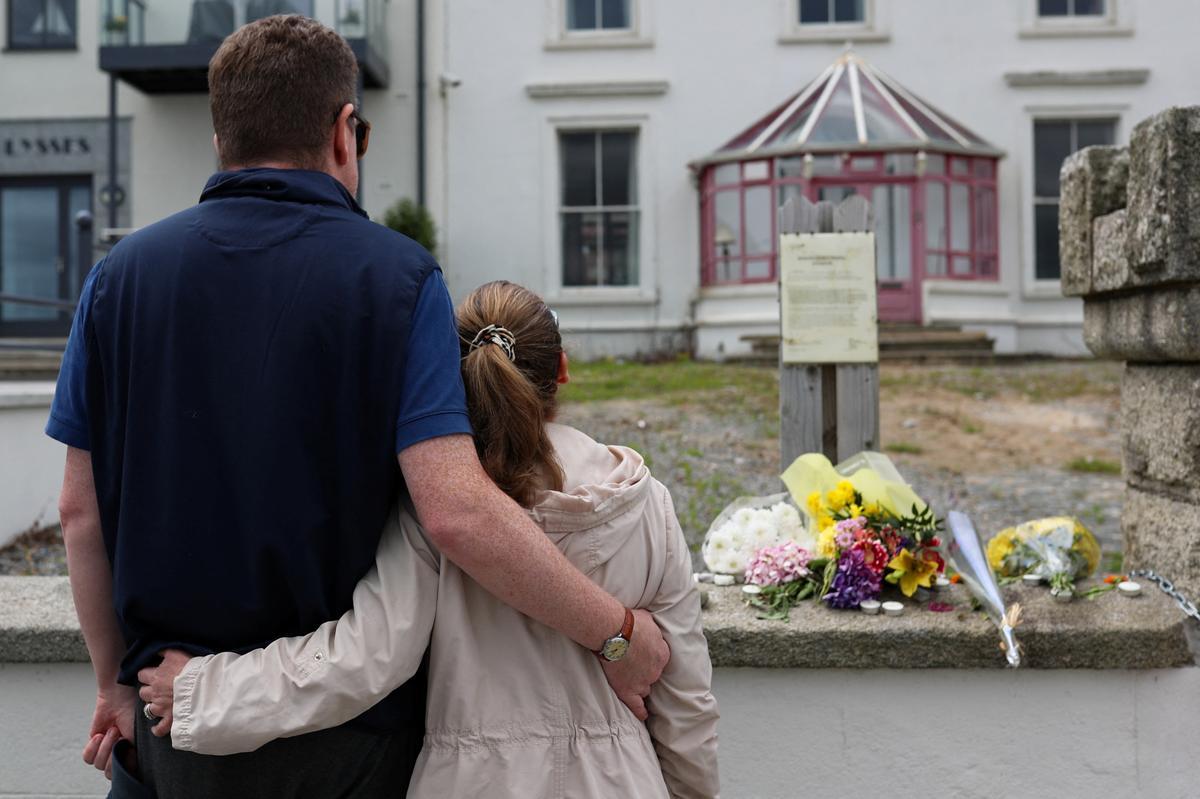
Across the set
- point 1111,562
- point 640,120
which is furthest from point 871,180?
point 1111,562

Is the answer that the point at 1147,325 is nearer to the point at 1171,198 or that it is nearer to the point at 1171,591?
the point at 1171,198

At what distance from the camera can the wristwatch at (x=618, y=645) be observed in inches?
67.8

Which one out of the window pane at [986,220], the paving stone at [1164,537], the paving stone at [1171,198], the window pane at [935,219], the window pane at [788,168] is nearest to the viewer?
the paving stone at [1171,198]

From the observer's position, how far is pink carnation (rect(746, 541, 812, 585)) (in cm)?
290

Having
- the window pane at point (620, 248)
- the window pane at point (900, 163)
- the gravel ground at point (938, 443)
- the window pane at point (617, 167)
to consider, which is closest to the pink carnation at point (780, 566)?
the gravel ground at point (938, 443)

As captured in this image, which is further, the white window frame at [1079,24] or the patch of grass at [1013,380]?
the white window frame at [1079,24]

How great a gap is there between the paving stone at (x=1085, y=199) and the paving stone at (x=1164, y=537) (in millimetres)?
646

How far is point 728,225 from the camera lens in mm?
16578

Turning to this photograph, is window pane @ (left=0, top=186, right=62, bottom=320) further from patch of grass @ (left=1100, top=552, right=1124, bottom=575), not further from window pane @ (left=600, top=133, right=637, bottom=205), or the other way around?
patch of grass @ (left=1100, top=552, right=1124, bottom=575)

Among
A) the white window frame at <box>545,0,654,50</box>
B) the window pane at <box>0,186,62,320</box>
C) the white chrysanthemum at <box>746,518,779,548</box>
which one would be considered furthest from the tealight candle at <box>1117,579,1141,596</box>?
the window pane at <box>0,186,62,320</box>

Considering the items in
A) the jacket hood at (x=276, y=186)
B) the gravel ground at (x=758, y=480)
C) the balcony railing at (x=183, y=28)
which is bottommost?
the gravel ground at (x=758, y=480)

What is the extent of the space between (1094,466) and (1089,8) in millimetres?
11603

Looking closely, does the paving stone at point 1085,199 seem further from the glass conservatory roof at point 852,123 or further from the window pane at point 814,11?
the window pane at point 814,11

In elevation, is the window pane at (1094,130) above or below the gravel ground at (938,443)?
above
